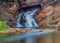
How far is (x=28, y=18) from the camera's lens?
49.8 metres

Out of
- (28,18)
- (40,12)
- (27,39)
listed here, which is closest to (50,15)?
(40,12)

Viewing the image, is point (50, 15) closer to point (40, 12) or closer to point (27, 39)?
point (40, 12)

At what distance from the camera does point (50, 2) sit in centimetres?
5075

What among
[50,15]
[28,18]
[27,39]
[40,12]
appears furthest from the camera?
[40,12]

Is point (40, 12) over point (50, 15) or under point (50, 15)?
over

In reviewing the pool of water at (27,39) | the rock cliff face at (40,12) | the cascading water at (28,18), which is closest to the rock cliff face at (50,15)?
the rock cliff face at (40,12)

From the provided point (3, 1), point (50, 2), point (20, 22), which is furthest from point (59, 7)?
point (3, 1)

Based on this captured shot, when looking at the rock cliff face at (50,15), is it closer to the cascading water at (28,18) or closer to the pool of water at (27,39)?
the cascading water at (28,18)

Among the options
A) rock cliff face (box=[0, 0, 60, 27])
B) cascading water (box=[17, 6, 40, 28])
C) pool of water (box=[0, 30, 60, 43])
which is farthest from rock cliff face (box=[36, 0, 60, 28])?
pool of water (box=[0, 30, 60, 43])

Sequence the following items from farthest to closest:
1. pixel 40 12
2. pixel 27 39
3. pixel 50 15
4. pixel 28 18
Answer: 1. pixel 40 12
2. pixel 28 18
3. pixel 50 15
4. pixel 27 39

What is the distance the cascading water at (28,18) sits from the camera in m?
48.1

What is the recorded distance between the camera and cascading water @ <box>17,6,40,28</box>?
4810 centimetres

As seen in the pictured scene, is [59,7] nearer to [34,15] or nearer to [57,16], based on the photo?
[57,16]

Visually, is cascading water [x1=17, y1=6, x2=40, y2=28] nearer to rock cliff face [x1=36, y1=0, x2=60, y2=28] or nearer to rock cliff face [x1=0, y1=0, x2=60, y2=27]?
rock cliff face [x1=0, y1=0, x2=60, y2=27]
